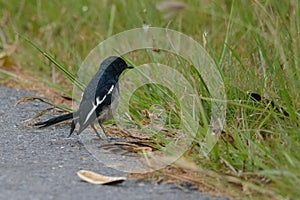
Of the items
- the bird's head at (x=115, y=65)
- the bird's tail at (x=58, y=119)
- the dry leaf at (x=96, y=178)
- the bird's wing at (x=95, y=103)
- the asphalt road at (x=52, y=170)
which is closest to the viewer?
the asphalt road at (x=52, y=170)

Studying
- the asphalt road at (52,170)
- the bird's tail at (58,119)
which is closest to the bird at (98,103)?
the bird's tail at (58,119)

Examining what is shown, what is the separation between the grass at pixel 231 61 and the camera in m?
3.49

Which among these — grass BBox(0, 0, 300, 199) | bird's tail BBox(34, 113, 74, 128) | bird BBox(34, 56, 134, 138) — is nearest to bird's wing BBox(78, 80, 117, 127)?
bird BBox(34, 56, 134, 138)

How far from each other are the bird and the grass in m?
0.24

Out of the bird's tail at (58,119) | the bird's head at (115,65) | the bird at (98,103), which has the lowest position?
the bird's tail at (58,119)

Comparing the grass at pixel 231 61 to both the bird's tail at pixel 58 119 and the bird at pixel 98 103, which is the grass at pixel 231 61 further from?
the bird's tail at pixel 58 119

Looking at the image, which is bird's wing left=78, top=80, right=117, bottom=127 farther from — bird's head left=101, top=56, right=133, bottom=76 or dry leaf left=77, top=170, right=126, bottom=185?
dry leaf left=77, top=170, right=126, bottom=185

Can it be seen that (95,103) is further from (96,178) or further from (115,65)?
(96,178)

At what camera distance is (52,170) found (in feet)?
12.5

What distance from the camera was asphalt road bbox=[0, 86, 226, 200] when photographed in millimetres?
3391

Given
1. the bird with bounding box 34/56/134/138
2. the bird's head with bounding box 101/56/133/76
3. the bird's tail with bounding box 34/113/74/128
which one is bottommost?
the bird's tail with bounding box 34/113/74/128

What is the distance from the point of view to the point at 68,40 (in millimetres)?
7203

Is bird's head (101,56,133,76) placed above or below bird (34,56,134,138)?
above

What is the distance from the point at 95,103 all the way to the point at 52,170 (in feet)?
3.04
